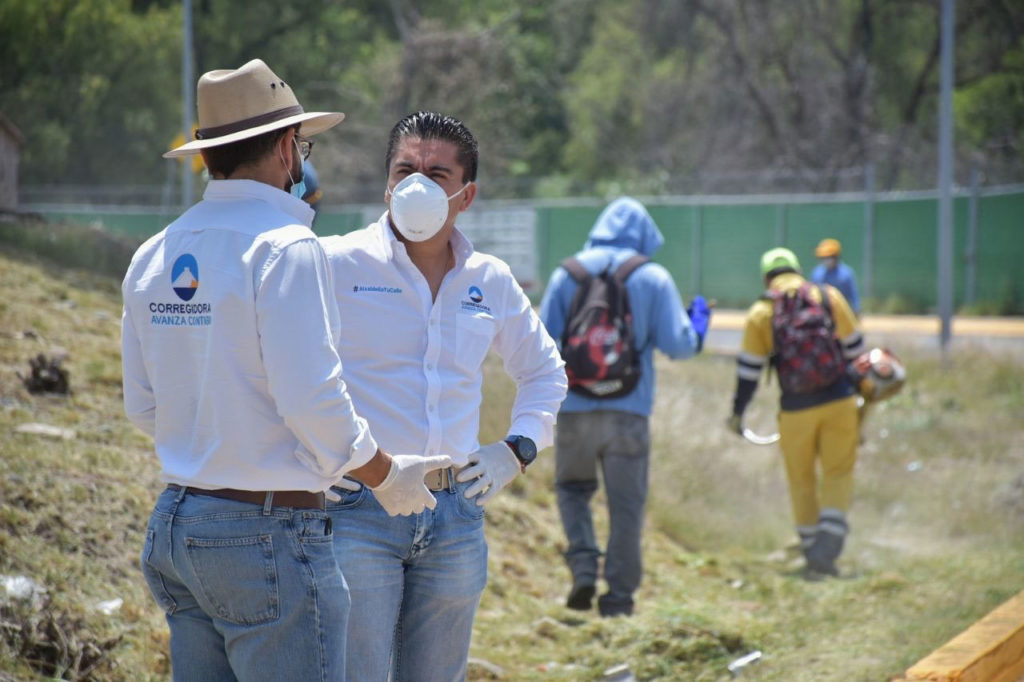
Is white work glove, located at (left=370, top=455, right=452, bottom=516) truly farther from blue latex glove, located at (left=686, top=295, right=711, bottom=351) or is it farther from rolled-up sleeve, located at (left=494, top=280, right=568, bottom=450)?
blue latex glove, located at (left=686, top=295, right=711, bottom=351)

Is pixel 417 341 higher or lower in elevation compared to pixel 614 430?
higher

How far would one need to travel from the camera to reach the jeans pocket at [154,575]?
2.61 m

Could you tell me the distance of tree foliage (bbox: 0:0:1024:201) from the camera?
87.2ft

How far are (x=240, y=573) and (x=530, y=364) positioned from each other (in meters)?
1.26

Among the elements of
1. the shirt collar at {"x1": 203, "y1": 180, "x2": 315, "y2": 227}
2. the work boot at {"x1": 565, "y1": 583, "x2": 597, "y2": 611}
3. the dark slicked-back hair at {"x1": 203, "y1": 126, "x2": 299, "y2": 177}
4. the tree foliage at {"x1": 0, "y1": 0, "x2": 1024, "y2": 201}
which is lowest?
the work boot at {"x1": 565, "y1": 583, "x2": 597, "y2": 611}

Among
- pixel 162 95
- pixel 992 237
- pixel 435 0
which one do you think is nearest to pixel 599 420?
pixel 992 237

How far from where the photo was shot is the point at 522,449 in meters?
3.33

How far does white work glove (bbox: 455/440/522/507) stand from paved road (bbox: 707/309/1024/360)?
12815mm

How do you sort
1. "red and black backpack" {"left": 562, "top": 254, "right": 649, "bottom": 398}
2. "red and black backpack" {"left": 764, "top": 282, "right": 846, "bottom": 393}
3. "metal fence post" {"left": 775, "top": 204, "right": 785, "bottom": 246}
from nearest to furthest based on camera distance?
"red and black backpack" {"left": 562, "top": 254, "right": 649, "bottom": 398} < "red and black backpack" {"left": 764, "top": 282, "right": 846, "bottom": 393} < "metal fence post" {"left": 775, "top": 204, "right": 785, "bottom": 246}

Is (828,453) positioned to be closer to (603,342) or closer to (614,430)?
(614,430)

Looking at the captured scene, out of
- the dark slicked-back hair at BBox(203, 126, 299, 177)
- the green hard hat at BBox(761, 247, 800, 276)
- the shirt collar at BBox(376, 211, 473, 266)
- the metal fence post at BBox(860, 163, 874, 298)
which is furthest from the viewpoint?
the metal fence post at BBox(860, 163, 874, 298)

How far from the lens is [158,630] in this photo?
4.70m

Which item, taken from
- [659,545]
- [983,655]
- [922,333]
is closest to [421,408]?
[983,655]

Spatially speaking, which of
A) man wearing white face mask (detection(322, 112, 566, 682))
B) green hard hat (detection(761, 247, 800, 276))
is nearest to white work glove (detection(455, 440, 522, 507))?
man wearing white face mask (detection(322, 112, 566, 682))
